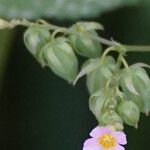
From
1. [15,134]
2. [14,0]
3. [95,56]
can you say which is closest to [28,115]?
[15,134]

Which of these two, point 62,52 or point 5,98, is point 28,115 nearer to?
point 5,98

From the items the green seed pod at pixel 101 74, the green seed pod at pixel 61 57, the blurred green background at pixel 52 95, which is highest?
the blurred green background at pixel 52 95

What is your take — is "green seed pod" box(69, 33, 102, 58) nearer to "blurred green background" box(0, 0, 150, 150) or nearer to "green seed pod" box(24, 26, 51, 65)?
"green seed pod" box(24, 26, 51, 65)

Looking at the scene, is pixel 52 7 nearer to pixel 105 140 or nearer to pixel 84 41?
pixel 84 41

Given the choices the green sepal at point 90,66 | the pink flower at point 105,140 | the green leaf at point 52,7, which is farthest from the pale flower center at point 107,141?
the green leaf at point 52,7

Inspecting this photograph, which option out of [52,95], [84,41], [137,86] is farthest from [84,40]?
[52,95]

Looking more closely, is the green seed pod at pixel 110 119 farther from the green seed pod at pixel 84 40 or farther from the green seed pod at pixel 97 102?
the green seed pod at pixel 84 40

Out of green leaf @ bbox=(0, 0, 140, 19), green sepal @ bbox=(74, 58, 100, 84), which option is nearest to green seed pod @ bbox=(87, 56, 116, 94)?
green sepal @ bbox=(74, 58, 100, 84)
